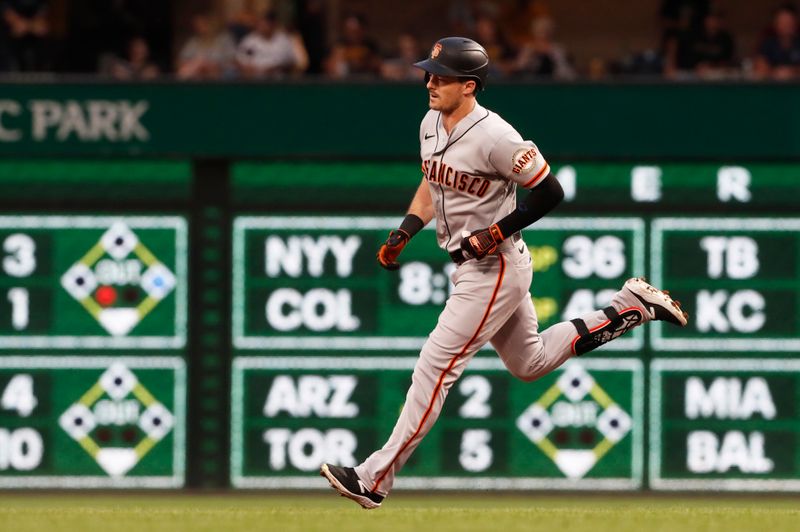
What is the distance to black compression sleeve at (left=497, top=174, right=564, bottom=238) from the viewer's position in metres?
8.23

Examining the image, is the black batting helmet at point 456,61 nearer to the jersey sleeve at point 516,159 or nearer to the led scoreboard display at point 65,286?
the jersey sleeve at point 516,159

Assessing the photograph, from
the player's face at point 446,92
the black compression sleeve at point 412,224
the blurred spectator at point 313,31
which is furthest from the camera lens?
the blurred spectator at point 313,31

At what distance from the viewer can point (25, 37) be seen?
1395 centimetres

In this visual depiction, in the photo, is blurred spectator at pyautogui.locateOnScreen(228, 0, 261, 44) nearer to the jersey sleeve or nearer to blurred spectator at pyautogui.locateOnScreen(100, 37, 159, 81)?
blurred spectator at pyautogui.locateOnScreen(100, 37, 159, 81)

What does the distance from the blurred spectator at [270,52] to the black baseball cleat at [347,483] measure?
559 cm

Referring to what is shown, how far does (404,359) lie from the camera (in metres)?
11.5

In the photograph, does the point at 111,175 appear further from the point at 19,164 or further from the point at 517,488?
the point at 517,488

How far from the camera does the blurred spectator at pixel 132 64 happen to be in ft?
45.2

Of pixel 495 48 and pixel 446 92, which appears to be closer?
pixel 446 92

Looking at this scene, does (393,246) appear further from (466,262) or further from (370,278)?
(370,278)

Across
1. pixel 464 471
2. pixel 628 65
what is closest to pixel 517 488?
pixel 464 471

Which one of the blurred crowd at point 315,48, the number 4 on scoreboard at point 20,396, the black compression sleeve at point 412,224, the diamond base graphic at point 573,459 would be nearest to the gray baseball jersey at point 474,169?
the black compression sleeve at point 412,224

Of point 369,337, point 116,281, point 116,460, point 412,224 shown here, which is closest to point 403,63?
point 369,337

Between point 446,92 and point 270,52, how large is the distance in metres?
5.55
